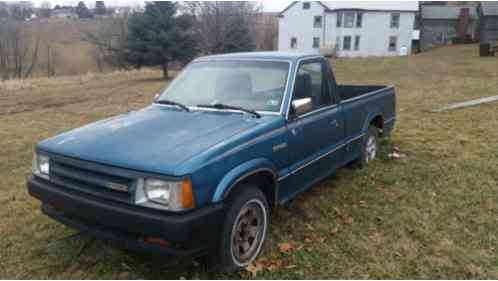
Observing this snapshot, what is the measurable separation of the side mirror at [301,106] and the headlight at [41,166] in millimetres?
2311

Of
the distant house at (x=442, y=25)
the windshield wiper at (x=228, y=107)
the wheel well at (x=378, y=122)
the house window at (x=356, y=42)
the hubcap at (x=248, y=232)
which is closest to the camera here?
the hubcap at (x=248, y=232)

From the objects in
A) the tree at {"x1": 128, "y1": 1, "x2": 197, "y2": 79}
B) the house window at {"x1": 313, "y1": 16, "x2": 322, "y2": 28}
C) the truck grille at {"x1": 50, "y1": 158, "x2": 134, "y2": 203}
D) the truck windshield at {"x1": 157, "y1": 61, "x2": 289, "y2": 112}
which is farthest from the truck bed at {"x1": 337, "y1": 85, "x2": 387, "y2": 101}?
the house window at {"x1": 313, "y1": 16, "x2": 322, "y2": 28}

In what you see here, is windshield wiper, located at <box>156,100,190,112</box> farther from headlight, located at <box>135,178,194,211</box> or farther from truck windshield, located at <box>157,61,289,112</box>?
headlight, located at <box>135,178,194,211</box>

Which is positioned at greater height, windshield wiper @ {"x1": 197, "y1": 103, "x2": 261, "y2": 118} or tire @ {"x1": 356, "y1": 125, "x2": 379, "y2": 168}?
windshield wiper @ {"x1": 197, "y1": 103, "x2": 261, "y2": 118}

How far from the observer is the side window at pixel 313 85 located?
13.3ft

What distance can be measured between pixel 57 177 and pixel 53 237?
1035 mm

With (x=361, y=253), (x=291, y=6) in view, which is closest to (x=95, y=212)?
(x=361, y=253)

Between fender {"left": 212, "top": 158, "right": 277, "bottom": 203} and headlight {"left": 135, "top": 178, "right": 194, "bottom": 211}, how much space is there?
24cm

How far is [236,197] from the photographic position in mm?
3020

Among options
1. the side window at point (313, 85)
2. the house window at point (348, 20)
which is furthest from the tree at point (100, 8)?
the side window at point (313, 85)

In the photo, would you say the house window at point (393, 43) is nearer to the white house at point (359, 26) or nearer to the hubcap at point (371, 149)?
the white house at point (359, 26)

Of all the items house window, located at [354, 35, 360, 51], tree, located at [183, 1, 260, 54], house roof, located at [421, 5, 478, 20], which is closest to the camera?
tree, located at [183, 1, 260, 54]

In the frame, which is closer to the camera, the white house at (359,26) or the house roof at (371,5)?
the house roof at (371,5)

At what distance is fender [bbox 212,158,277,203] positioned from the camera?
110 inches
